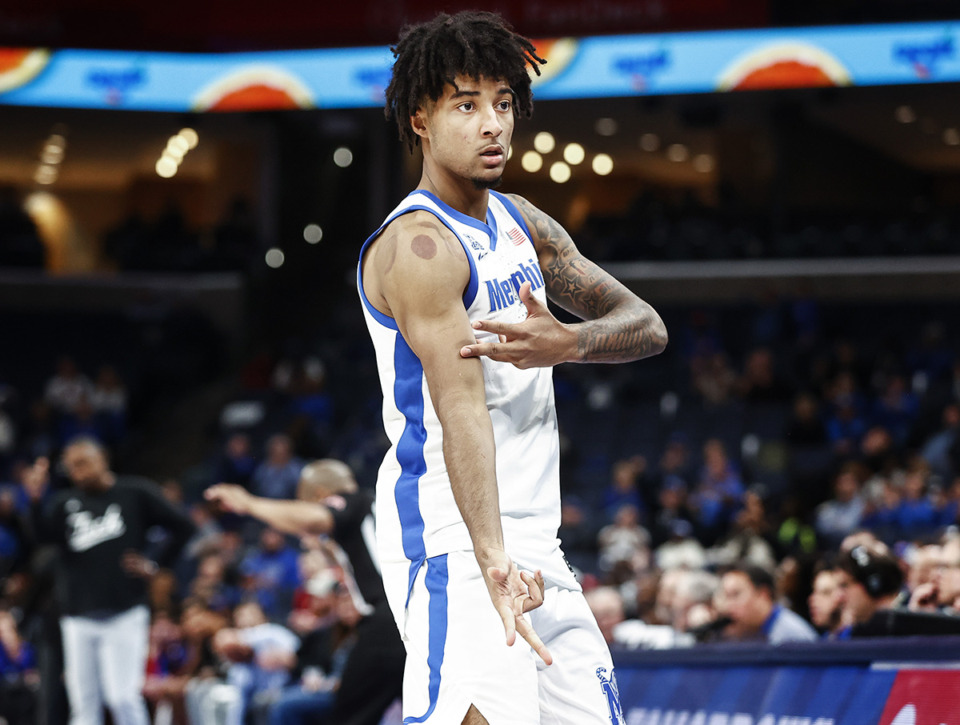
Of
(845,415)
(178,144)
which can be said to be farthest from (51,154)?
(845,415)

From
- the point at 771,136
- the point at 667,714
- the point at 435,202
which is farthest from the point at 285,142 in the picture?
the point at 435,202

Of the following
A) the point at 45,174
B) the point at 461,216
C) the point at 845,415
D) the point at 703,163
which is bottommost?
the point at 845,415

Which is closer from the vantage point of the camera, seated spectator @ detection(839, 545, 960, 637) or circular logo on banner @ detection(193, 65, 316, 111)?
seated spectator @ detection(839, 545, 960, 637)

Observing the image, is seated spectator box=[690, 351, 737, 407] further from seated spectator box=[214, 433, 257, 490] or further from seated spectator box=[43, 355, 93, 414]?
seated spectator box=[43, 355, 93, 414]

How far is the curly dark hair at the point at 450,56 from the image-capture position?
274 centimetres

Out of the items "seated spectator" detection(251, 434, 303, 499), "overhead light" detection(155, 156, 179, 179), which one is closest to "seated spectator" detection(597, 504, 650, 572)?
"seated spectator" detection(251, 434, 303, 499)

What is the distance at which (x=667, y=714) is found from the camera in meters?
5.02

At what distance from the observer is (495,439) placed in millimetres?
2795

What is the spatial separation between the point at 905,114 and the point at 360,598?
14802 mm

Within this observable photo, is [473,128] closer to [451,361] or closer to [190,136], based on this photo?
[451,361]

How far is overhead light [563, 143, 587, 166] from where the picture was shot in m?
20.8

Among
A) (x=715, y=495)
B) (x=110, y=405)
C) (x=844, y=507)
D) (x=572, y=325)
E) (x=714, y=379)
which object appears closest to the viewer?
(x=572, y=325)

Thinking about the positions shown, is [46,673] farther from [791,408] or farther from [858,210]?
[858,210]

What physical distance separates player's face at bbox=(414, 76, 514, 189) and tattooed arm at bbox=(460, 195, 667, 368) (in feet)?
1.34
